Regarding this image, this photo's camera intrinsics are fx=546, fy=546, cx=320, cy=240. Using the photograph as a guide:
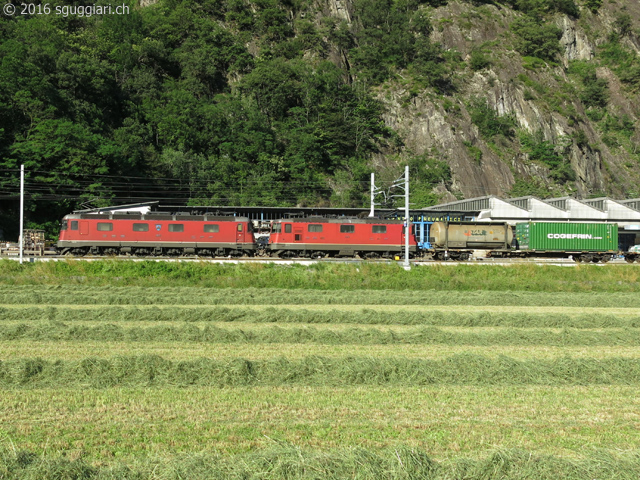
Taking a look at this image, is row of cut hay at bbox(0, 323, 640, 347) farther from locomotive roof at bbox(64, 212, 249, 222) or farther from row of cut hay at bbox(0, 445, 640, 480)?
locomotive roof at bbox(64, 212, 249, 222)

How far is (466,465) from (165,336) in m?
10.0

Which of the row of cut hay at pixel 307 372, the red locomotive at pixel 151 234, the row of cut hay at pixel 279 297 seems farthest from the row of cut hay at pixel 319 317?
the red locomotive at pixel 151 234

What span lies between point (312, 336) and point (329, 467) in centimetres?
862

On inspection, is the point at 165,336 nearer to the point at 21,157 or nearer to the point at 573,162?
the point at 21,157

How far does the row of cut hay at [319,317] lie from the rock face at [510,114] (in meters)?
72.3

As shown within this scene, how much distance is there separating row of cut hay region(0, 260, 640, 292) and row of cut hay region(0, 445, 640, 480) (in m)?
21.0

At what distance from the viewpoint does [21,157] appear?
58594 millimetres

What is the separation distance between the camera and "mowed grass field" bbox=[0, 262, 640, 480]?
634cm

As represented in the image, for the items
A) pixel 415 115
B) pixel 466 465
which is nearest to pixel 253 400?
pixel 466 465

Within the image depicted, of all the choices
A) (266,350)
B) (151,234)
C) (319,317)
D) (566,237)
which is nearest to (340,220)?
(151,234)

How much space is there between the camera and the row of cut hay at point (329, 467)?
235 inches

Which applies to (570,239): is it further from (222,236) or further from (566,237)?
(222,236)

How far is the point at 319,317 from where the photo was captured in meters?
18.0

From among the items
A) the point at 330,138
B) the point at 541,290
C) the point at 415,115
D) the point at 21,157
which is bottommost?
the point at 541,290
